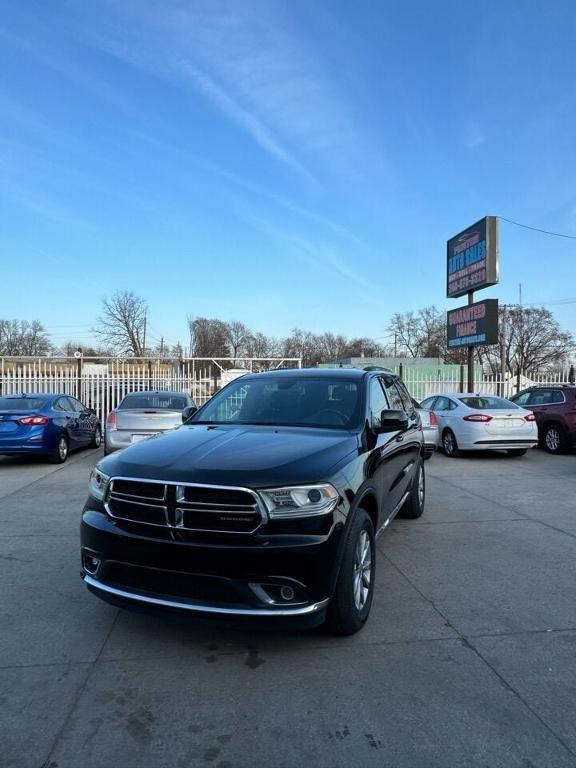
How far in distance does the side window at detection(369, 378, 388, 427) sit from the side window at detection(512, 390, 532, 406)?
33.2ft

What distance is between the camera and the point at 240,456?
331cm

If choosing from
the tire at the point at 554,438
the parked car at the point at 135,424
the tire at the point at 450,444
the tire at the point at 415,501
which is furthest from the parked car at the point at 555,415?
the parked car at the point at 135,424

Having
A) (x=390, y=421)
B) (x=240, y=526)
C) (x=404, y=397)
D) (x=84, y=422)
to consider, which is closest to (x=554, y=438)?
(x=404, y=397)

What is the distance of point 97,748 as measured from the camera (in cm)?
242

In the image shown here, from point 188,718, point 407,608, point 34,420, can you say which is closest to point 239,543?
point 188,718

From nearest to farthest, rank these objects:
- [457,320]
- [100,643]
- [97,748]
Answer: [97,748]
[100,643]
[457,320]

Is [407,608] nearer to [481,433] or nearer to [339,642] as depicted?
[339,642]

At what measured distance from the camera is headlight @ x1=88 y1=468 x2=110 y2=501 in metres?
3.40

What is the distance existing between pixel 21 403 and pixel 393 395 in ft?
27.1

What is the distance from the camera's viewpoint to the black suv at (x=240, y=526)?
2.93 m

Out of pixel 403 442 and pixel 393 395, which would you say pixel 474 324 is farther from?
pixel 403 442

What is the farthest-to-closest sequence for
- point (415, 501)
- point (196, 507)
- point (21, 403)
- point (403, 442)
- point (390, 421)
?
1. point (21, 403)
2. point (415, 501)
3. point (403, 442)
4. point (390, 421)
5. point (196, 507)

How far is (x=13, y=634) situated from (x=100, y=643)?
0.61 metres

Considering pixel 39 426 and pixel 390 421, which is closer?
pixel 390 421
